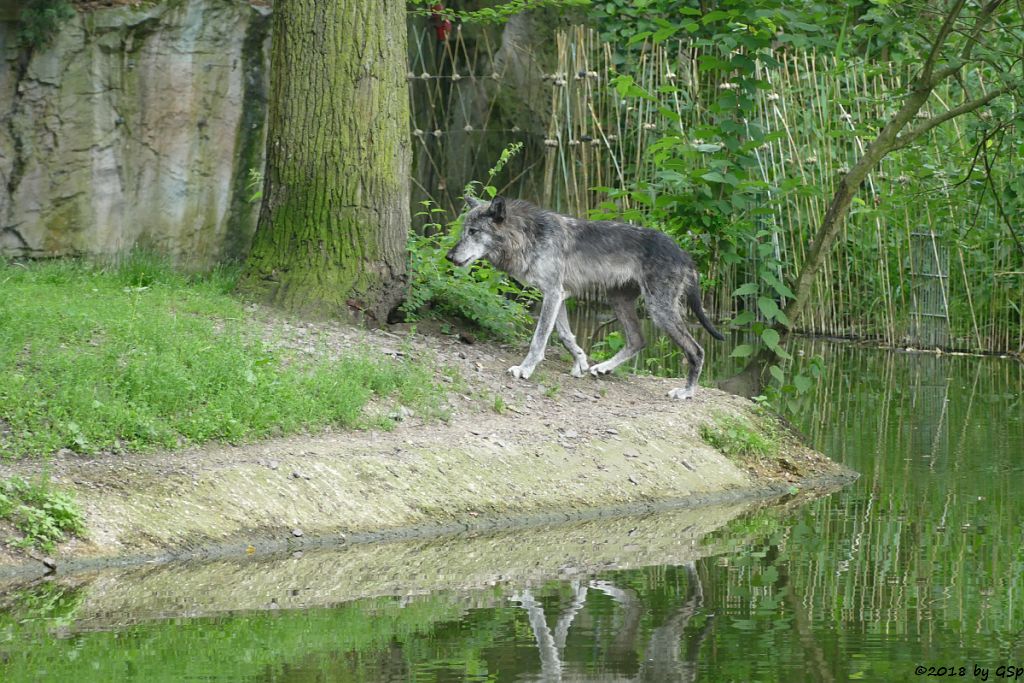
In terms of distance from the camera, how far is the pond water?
→ 515 cm

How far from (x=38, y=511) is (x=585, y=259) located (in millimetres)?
5184

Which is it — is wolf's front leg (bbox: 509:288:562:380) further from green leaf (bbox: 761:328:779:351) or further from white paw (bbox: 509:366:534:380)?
green leaf (bbox: 761:328:779:351)

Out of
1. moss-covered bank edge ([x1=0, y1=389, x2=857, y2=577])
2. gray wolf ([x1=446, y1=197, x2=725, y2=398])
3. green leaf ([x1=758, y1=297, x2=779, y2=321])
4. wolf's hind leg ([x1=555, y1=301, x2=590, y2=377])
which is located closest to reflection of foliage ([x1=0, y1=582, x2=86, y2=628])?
moss-covered bank edge ([x1=0, y1=389, x2=857, y2=577])

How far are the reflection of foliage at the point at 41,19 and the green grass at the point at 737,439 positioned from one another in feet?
23.8

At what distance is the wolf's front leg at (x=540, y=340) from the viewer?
10234 millimetres

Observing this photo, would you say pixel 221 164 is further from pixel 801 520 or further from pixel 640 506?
pixel 801 520

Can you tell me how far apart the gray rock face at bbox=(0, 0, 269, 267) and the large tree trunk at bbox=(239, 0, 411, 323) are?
2852 millimetres

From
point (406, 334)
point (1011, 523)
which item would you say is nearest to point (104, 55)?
point (406, 334)

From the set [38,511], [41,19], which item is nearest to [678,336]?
[38,511]

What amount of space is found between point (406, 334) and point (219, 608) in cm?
472

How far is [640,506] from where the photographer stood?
872cm

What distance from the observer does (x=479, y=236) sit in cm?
1065

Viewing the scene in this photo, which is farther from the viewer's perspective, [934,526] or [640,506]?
[640,506]

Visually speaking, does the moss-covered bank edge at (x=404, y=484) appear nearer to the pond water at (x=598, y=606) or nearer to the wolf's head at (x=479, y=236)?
the pond water at (x=598, y=606)
